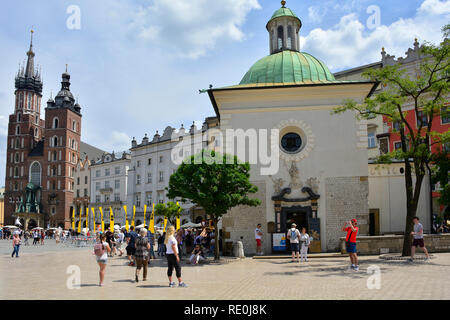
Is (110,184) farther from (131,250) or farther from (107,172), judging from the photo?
(131,250)

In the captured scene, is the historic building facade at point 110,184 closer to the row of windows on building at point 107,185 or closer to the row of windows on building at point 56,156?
the row of windows on building at point 107,185

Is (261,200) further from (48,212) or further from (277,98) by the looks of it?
(48,212)

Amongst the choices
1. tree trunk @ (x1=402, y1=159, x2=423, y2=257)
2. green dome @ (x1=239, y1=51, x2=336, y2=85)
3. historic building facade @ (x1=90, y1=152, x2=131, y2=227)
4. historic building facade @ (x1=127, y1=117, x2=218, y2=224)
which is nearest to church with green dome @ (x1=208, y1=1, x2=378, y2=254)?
green dome @ (x1=239, y1=51, x2=336, y2=85)

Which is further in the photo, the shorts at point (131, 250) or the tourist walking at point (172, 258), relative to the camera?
the shorts at point (131, 250)

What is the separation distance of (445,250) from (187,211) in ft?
128

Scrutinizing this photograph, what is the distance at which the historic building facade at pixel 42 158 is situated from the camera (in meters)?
86.4

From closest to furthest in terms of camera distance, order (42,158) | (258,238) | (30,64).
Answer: (258,238)
(42,158)
(30,64)

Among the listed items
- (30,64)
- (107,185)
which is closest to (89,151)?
(30,64)

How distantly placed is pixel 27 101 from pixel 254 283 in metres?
100

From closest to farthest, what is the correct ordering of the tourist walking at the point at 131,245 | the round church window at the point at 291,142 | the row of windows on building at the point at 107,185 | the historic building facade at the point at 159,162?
the tourist walking at the point at 131,245 < the round church window at the point at 291,142 < the historic building facade at the point at 159,162 < the row of windows on building at the point at 107,185

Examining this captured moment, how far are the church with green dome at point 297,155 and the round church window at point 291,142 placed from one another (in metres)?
0.05

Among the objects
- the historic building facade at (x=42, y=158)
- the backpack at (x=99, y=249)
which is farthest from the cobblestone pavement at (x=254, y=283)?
the historic building facade at (x=42, y=158)

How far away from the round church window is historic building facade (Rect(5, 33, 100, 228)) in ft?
245

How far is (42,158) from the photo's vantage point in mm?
90000
